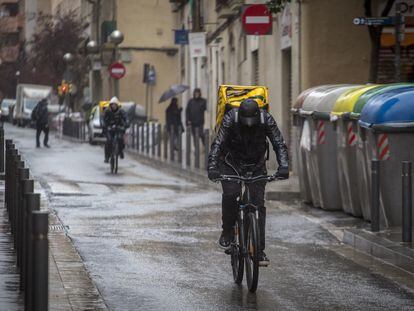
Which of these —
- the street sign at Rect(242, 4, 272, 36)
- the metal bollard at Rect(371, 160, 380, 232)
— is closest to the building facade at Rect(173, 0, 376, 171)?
the street sign at Rect(242, 4, 272, 36)

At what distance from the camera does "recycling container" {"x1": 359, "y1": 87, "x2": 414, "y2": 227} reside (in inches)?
601

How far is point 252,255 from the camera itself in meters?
10.7

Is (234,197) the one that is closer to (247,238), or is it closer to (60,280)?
(247,238)

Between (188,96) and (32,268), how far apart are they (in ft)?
143

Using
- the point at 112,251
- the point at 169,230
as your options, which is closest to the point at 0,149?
the point at 169,230

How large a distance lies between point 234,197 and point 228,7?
27684 mm

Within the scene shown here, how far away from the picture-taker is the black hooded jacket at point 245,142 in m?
11.0

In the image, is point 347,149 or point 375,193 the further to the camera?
point 347,149

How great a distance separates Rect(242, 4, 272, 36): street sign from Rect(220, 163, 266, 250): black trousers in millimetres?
15091

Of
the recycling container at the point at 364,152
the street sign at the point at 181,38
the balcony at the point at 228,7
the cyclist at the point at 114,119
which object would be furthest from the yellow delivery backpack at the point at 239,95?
the street sign at the point at 181,38

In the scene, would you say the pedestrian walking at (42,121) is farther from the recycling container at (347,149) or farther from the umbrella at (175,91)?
the recycling container at (347,149)

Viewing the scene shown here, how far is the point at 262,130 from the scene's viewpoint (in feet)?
36.2

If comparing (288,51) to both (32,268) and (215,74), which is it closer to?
(215,74)

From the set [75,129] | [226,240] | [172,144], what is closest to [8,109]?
[75,129]
